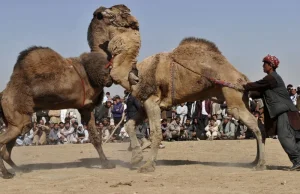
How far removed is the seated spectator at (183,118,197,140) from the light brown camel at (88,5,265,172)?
26.9 ft

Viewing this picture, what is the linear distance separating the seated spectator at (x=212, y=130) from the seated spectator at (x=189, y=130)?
1.79 feet

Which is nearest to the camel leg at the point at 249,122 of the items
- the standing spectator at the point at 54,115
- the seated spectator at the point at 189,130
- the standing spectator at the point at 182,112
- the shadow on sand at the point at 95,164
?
the shadow on sand at the point at 95,164

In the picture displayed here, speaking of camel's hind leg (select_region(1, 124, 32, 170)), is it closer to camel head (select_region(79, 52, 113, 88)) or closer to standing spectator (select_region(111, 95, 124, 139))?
camel head (select_region(79, 52, 113, 88))

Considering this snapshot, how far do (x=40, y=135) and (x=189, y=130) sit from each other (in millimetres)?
5379

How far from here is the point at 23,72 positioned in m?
10.1

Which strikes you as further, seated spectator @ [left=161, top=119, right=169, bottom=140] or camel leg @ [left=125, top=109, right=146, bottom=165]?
seated spectator @ [left=161, top=119, right=169, bottom=140]

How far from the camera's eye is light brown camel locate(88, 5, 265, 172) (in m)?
10.2

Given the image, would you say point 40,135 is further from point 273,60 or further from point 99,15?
point 273,60

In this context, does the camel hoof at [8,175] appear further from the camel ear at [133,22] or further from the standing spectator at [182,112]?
the standing spectator at [182,112]

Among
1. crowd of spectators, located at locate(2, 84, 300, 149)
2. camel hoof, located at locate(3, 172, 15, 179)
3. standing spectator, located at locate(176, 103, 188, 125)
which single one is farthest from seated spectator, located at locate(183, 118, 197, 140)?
camel hoof, located at locate(3, 172, 15, 179)

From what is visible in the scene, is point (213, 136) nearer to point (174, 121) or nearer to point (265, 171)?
point (174, 121)

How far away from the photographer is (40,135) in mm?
20438

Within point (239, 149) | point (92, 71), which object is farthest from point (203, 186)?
point (239, 149)

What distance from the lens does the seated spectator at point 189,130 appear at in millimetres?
18781
